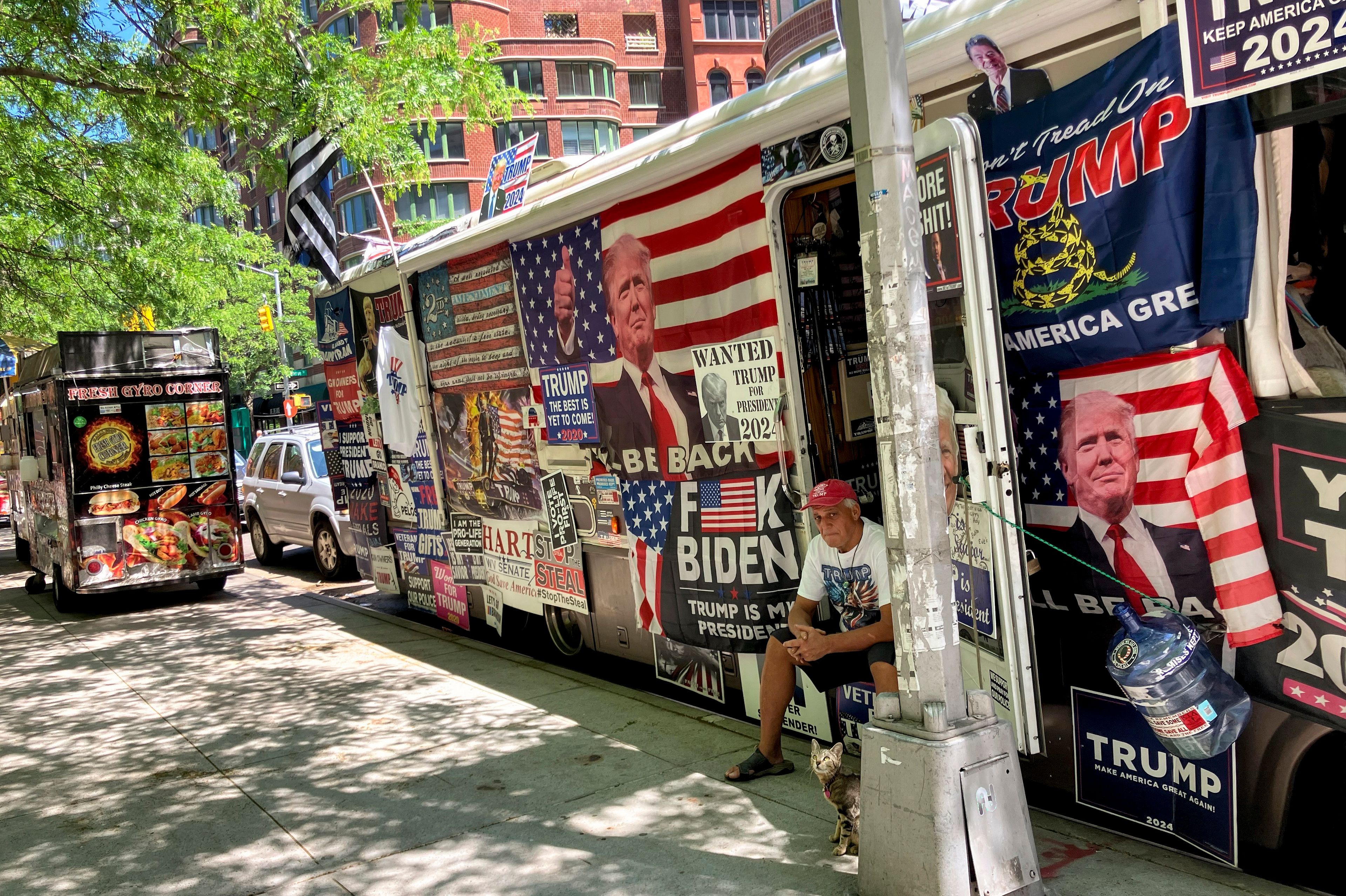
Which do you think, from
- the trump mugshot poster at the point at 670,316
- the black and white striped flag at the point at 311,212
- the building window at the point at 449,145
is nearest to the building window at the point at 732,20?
the building window at the point at 449,145

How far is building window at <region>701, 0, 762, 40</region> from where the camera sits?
51656 millimetres

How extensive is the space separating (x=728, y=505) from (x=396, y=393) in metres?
4.21

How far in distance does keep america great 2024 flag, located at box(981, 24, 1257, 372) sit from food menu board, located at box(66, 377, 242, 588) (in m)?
9.66

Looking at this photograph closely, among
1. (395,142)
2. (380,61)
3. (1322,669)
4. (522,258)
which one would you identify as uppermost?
(380,61)

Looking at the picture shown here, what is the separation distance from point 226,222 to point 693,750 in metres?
49.6

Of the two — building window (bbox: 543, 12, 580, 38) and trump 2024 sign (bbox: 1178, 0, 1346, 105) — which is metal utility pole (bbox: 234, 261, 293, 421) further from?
trump 2024 sign (bbox: 1178, 0, 1346, 105)

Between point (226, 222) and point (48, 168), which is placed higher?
point (226, 222)

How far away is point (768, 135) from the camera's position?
4848mm

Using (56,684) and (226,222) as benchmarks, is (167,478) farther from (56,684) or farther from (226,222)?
(226,222)

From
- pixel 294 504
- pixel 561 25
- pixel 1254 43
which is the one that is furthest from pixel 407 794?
pixel 561 25

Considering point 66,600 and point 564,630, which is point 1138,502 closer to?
point 564,630

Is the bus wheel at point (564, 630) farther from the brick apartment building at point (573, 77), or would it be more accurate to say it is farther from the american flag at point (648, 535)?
the brick apartment building at point (573, 77)

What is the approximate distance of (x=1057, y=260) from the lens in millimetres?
3908

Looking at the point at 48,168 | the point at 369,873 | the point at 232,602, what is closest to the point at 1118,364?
the point at 369,873
